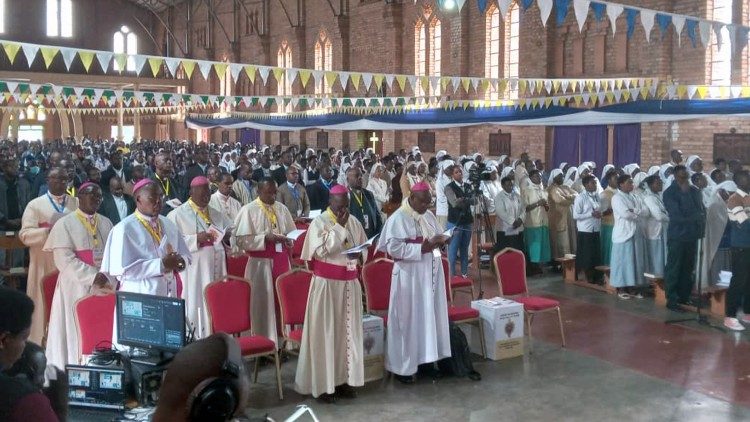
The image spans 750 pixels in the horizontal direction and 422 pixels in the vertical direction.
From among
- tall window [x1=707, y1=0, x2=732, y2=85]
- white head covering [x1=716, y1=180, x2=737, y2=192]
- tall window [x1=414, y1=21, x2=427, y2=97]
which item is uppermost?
tall window [x1=414, y1=21, x2=427, y2=97]

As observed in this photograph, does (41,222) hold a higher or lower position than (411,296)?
higher

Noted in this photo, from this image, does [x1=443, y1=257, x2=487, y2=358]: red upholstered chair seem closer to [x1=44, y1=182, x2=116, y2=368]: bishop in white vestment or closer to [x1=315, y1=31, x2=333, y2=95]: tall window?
[x1=44, y1=182, x2=116, y2=368]: bishop in white vestment

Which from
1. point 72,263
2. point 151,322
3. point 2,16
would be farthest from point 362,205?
point 2,16

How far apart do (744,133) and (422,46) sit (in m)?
13.4

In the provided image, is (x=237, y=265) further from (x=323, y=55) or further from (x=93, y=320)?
(x=323, y=55)

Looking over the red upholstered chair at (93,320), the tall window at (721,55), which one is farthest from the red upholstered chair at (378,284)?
the tall window at (721,55)

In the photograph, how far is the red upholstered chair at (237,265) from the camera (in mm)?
8250

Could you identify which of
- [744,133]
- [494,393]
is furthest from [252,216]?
[744,133]

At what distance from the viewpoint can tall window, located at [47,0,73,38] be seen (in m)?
44.6

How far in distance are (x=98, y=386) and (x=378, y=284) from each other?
4.10 meters

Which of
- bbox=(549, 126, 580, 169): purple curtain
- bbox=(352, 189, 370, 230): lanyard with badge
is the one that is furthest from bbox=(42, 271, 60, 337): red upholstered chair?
bbox=(549, 126, 580, 169): purple curtain

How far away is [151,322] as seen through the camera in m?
4.43

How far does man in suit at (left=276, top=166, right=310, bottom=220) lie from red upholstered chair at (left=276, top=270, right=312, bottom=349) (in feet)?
13.3

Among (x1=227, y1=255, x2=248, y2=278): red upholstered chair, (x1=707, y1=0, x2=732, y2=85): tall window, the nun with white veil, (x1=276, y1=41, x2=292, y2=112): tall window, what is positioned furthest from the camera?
(x1=276, y1=41, x2=292, y2=112): tall window
